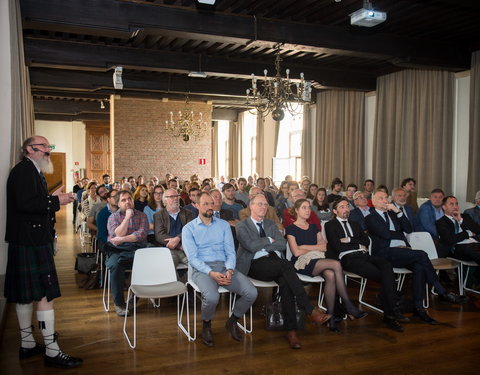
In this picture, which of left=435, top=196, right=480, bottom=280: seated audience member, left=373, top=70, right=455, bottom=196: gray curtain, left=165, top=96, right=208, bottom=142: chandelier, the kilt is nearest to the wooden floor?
the kilt

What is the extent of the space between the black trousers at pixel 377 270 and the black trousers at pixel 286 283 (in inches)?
30.3

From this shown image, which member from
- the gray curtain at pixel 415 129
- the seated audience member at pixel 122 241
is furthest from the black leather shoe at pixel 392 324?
the gray curtain at pixel 415 129

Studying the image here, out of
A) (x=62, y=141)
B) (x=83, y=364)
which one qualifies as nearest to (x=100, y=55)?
(x=83, y=364)

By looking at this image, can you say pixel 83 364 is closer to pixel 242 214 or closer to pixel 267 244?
pixel 267 244

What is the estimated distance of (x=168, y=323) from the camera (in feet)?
14.3

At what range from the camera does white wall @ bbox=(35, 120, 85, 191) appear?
20.5 metres

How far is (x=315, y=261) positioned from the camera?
432 centimetres

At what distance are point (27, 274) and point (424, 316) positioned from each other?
12.2 ft

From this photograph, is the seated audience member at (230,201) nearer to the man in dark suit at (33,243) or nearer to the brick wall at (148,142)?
the man in dark suit at (33,243)

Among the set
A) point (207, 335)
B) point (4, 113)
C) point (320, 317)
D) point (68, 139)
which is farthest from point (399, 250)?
point (68, 139)

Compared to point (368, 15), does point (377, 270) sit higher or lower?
lower

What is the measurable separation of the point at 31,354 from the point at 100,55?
5.65 metres

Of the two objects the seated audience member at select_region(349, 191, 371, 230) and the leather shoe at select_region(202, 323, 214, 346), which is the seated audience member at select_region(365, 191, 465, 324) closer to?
the seated audience member at select_region(349, 191, 371, 230)

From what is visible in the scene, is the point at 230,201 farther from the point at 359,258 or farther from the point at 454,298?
the point at 454,298
